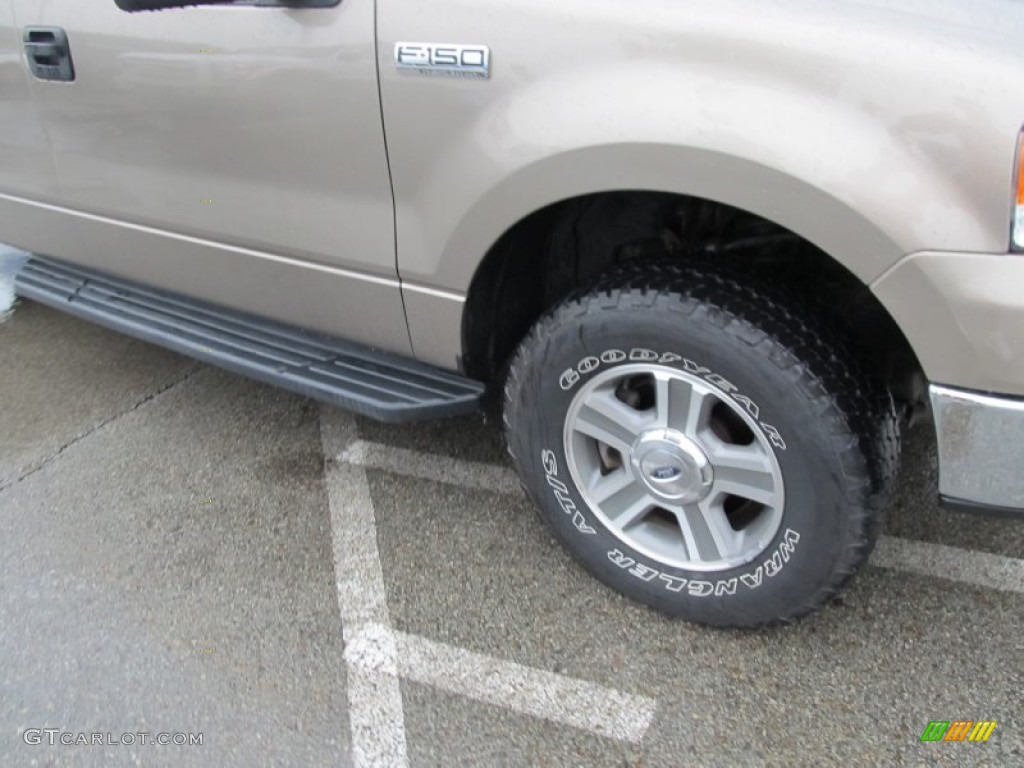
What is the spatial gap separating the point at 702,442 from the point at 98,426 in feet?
7.75

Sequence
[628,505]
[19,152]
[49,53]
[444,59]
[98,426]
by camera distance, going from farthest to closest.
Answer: [98,426], [19,152], [49,53], [628,505], [444,59]

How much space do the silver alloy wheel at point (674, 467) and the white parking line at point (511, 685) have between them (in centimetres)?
38

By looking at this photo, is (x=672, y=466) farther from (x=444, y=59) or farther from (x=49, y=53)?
(x=49, y=53)

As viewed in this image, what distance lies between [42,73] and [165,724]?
1968 mm

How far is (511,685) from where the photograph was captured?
7.34 feet

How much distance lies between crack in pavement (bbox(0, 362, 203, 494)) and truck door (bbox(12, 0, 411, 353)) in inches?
27.2

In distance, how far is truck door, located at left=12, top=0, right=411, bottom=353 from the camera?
2.26 metres

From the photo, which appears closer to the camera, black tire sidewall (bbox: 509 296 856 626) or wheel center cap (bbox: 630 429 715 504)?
black tire sidewall (bbox: 509 296 856 626)

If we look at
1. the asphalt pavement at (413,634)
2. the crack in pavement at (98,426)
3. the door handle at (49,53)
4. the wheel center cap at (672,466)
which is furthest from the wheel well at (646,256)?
the crack in pavement at (98,426)

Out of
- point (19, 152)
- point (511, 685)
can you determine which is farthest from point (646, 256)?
point (19, 152)

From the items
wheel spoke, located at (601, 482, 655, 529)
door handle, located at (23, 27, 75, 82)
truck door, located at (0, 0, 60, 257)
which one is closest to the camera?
wheel spoke, located at (601, 482, 655, 529)

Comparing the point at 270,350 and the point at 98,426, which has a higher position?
the point at 270,350

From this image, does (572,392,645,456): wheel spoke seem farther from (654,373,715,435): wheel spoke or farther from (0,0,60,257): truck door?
(0,0,60,257): truck door

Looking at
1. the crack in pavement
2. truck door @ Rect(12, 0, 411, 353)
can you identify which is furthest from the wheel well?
the crack in pavement
